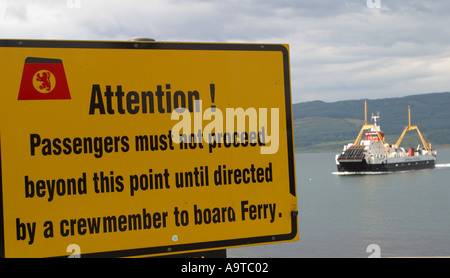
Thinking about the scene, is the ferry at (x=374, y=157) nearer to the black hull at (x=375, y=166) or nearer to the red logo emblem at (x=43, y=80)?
the black hull at (x=375, y=166)

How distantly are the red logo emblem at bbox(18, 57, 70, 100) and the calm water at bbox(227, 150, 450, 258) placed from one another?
178ft

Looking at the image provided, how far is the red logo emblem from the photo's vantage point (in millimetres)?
2293

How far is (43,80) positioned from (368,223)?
328 ft

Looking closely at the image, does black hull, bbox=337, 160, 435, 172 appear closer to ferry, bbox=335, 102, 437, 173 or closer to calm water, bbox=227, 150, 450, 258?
ferry, bbox=335, 102, 437, 173

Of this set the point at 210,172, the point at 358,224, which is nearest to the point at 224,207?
the point at 210,172

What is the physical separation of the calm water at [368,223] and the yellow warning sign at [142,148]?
177 feet

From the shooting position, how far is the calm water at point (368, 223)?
70.8 metres

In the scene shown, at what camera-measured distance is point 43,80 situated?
7.57ft

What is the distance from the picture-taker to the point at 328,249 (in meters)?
70.7

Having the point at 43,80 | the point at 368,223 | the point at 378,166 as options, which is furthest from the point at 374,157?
the point at 43,80

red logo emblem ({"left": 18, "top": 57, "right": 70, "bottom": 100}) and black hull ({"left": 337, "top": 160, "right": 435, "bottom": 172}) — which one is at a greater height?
red logo emblem ({"left": 18, "top": 57, "right": 70, "bottom": 100})

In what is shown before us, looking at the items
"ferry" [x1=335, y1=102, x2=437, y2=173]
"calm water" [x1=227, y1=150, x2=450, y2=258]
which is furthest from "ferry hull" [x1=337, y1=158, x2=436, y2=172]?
"calm water" [x1=227, y1=150, x2=450, y2=258]
